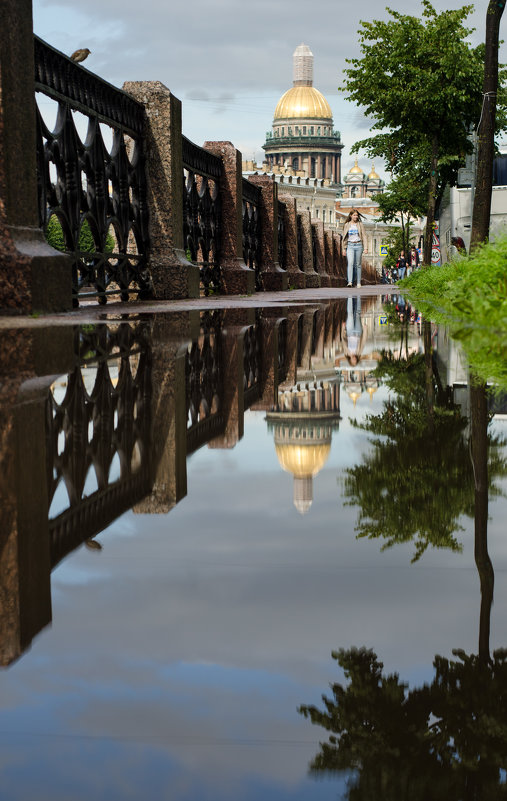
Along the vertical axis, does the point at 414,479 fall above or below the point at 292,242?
below

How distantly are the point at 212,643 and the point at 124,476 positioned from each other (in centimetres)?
157

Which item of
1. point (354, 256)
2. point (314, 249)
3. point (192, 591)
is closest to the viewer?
point (192, 591)

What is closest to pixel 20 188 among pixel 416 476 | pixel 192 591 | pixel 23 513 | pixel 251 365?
pixel 251 365

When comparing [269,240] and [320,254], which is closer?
[269,240]

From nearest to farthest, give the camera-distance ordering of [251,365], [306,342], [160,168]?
[251,365] → [306,342] → [160,168]

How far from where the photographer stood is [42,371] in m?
6.04

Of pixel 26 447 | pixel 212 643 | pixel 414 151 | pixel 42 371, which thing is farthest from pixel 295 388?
pixel 414 151

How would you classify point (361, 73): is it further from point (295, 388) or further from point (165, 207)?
point (295, 388)

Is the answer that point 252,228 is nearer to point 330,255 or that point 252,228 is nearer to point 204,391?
point 330,255

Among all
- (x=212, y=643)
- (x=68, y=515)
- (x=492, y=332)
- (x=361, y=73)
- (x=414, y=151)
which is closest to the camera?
(x=212, y=643)

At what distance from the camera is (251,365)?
7324 mm

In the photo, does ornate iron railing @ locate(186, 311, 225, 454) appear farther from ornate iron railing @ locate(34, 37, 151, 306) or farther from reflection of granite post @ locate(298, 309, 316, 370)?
ornate iron railing @ locate(34, 37, 151, 306)

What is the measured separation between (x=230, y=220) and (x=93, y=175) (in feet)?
35.4

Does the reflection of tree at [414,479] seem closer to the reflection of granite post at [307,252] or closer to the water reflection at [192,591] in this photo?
the water reflection at [192,591]
